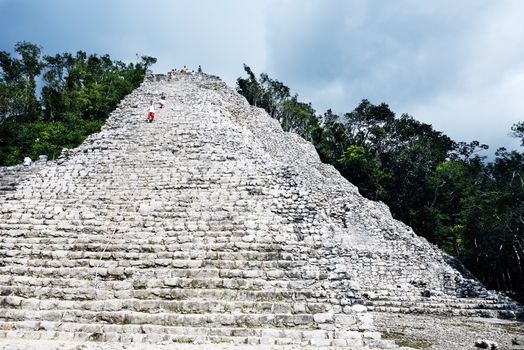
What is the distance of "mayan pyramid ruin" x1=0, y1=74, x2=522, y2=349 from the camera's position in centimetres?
500

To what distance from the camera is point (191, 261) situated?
6.12m

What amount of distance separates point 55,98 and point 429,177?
29.7 metres

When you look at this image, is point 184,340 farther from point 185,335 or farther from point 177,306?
point 177,306

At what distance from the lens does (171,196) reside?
316 inches

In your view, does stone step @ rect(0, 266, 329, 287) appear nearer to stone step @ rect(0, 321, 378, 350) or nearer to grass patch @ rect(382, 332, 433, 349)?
stone step @ rect(0, 321, 378, 350)

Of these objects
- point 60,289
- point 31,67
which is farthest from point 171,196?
point 31,67

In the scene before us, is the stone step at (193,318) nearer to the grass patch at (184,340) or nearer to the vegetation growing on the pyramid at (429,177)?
the grass patch at (184,340)

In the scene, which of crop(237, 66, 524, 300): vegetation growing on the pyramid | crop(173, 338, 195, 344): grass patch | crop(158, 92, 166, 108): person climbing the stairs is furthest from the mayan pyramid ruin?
crop(237, 66, 524, 300): vegetation growing on the pyramid

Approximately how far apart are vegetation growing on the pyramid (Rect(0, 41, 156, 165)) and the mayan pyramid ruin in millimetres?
10096

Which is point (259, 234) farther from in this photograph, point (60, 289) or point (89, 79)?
point (89, 79)

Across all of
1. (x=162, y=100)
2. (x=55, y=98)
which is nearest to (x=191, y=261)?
(x=162, y=100)

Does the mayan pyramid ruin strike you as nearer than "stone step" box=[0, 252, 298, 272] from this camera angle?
Yes

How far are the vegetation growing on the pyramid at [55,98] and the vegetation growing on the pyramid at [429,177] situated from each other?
12079mm

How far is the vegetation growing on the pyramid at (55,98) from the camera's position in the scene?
64.7ft
